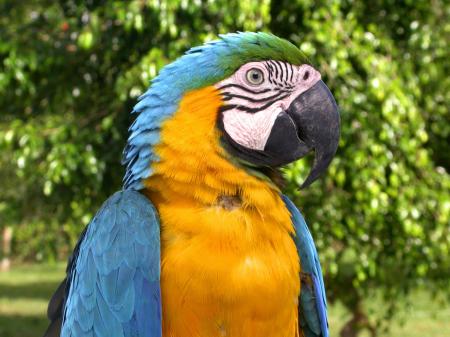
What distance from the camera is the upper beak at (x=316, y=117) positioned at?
A: 2.25 metres

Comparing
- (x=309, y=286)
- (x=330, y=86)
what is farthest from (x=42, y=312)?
(x=309, y=286)

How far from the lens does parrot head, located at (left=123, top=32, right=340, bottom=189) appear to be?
2234mm

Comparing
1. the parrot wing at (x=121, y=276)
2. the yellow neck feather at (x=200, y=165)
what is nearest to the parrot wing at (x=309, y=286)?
the yellow neck feather at (x=200, y=165)

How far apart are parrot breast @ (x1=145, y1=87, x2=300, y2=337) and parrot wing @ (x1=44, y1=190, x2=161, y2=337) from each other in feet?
0.16

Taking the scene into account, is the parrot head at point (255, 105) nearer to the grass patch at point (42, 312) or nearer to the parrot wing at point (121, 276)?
the parrot wing at point (121, 276)

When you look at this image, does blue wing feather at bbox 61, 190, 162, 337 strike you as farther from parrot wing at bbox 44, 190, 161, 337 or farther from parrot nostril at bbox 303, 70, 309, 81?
parrot nostril at bbox 303, 70, 309, 81

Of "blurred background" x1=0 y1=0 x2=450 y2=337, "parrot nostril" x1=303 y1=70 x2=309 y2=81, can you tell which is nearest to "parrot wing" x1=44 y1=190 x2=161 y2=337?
"parrot nostril" x1=303 y1=70 x2=309 y2=81

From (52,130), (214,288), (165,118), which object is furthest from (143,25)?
(214,288)

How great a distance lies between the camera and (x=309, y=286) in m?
2.43

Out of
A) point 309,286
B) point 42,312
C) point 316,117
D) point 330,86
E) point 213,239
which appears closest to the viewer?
point 213,239

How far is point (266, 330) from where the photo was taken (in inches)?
86.0

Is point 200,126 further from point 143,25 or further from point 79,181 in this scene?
point 79,181

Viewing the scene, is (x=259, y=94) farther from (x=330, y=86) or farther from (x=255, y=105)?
(x=330, y=86)

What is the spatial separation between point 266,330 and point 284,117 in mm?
593
